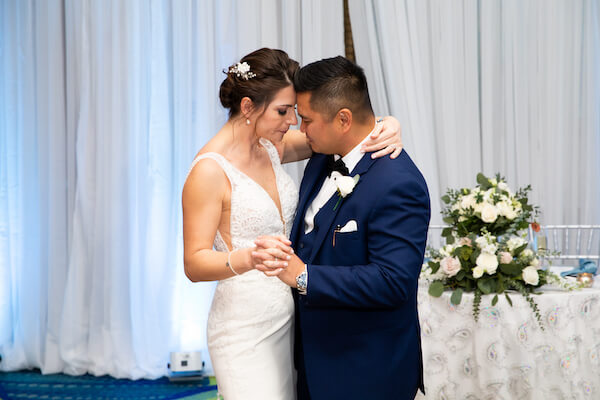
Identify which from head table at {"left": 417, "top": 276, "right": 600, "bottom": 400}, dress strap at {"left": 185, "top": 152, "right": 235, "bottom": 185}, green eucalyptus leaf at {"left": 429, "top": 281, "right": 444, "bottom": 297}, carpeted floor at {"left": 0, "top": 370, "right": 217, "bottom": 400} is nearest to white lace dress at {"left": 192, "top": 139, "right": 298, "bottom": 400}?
dress strap at {"left": 185, "top": 152, "right": 235, "bottom": 185}

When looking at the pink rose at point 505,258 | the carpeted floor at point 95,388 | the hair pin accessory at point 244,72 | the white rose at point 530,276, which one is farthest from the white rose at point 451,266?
the carpeted floor at point 95,388

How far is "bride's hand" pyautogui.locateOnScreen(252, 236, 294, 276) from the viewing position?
1.82 metres

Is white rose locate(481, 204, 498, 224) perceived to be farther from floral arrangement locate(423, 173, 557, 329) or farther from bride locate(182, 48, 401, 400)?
bride locate(182, 48, 401, 400)

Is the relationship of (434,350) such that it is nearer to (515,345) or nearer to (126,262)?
(515,345)

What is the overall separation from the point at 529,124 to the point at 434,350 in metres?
2.44

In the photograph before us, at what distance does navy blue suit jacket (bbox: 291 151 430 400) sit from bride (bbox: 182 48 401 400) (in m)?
0.13

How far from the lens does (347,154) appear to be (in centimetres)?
217

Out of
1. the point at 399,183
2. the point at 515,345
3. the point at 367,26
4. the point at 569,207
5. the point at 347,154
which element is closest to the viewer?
the point at 399,183

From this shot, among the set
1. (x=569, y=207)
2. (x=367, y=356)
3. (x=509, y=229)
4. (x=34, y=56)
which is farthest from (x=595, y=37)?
(x=34, y=56)

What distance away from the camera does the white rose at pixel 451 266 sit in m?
3.16

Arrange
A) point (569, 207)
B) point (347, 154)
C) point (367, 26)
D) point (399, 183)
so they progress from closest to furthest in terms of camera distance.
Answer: point (399, 183)
point (347, 154)
point (367, 26)
point (569, 207)

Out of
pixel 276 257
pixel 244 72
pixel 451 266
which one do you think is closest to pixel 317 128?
pixel 244 72

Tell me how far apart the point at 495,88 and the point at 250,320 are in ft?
11.2

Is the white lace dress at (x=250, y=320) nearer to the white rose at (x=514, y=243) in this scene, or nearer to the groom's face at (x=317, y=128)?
the groom's face at (x=317, y=128)
